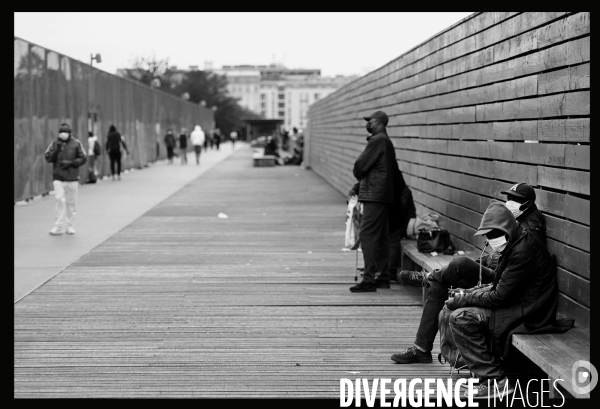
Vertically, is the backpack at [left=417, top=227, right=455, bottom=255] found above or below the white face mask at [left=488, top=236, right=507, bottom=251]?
below

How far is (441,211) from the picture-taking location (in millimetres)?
10000

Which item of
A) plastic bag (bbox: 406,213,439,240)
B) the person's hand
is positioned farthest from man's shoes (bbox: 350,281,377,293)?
the person's hand

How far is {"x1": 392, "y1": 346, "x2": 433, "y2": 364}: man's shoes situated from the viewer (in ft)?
20.7

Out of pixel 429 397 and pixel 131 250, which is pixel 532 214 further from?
pixel 131 250

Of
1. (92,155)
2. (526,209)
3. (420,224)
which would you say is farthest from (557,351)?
(92,155)

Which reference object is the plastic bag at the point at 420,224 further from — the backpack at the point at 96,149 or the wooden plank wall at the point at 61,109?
the backpack at the point at 96,149

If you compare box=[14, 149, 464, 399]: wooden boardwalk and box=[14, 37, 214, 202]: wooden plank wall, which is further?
box=[14, 37, 214, 202]: wooden plank wall

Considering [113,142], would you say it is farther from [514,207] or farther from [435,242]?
[514,207]

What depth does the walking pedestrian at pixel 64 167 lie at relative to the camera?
13289 mm

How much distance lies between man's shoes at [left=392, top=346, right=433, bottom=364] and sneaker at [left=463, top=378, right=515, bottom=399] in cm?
77

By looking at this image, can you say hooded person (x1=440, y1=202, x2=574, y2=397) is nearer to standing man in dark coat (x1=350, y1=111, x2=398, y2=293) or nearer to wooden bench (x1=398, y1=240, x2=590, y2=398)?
wooden bench (x1=398, y1=240, x2=590, y2=398)

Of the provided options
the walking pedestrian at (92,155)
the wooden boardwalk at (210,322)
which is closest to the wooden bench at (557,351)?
the wooden boardwalk at (210,322)

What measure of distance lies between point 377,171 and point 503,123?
201 cm

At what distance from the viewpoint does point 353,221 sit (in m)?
9.88
